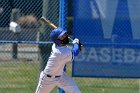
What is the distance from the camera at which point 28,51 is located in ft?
45.7

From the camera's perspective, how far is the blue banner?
10.8 m

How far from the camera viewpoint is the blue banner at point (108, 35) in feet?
35.3

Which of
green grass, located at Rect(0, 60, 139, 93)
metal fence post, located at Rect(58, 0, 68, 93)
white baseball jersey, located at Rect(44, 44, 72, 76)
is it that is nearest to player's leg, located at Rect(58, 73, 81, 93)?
white baseball jersey, located at Rect(44, 44, 72, 76)

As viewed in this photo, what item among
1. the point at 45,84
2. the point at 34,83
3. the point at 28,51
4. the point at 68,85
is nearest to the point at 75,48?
the point at 68,85

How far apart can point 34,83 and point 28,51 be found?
6.61ft

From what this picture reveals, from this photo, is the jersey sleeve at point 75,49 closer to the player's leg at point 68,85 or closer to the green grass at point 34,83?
the player's leg at point 68,85

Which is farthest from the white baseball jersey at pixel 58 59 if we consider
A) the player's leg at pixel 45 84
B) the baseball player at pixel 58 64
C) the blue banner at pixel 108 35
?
the blue banner at pixel 108 35

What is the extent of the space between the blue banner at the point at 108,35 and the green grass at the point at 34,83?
38.6 inches

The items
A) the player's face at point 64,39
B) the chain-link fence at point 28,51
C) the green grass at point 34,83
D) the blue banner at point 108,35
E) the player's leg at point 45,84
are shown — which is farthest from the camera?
the green grass at point 34,83

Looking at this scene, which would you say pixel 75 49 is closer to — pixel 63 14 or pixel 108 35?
pixel 63 14

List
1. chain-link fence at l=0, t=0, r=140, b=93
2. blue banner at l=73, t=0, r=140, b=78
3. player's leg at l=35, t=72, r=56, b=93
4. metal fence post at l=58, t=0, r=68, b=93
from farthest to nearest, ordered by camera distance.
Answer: chain-link fence at l=0, t=0, r=140, b=93, blue banner at l=73, t=0, r=140, b=78, metal fence post at l=58, t=0, r=68, b=93, player's leg at l=35, t=72, r=56, b=93

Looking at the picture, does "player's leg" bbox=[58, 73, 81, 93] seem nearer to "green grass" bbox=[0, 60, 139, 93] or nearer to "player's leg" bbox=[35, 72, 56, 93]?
"player's leg" bbox=[35, 72, 56, 93]

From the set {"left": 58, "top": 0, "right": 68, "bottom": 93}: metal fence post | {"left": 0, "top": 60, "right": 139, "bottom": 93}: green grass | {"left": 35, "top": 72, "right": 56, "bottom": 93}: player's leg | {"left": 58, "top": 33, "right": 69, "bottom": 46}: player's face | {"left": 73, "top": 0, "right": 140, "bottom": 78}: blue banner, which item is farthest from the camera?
→ {"left": 0, "top": 60, "right": 139, "bottom": 93}: green grass

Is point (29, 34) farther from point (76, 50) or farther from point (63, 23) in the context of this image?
point (76, 50)
